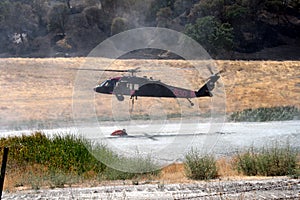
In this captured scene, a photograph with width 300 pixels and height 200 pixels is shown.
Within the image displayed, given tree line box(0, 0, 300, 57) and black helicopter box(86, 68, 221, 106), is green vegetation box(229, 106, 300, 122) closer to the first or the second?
black helicopter box(86, 68, 221, 106)

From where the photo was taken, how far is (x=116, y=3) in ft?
236

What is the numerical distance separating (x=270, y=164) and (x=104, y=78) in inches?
1157

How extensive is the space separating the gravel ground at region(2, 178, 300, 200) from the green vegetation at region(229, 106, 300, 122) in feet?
55.0

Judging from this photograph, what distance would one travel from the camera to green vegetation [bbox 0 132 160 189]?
13.0m

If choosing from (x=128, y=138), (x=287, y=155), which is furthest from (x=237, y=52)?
(x=287, y=155)

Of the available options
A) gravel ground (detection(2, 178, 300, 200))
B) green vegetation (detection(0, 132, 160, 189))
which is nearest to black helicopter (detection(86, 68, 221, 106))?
green vegetation (detection(0, 132, 160, 189))

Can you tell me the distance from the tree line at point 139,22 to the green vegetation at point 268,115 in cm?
2631

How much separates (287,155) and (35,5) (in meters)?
69.9

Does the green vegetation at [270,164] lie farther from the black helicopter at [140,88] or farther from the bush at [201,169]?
the black helicopter at [140,88]

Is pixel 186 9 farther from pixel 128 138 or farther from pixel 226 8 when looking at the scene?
pixel 128 138

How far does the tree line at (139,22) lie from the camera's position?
206 feet

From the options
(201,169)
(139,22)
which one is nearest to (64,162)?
(201,169)

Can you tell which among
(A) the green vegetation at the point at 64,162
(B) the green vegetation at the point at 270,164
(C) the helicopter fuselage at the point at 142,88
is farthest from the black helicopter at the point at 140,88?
(B) the green vegetation at the point at 270,164

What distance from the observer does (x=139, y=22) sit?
226 ft
